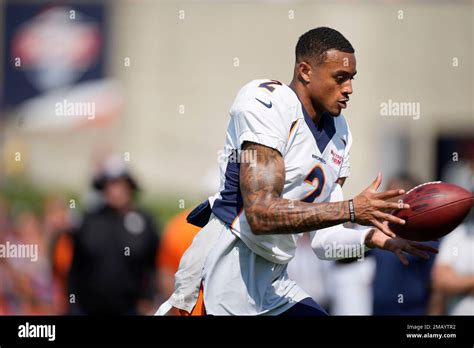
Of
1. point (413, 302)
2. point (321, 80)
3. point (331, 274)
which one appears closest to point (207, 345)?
point (321, 80)

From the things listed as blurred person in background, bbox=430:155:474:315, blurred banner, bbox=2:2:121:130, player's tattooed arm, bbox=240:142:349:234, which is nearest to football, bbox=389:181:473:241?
player's tattooed arm, bbox=240:142:349:234

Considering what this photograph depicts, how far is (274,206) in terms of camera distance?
4691mm

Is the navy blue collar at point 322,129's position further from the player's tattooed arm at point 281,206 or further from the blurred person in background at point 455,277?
the blurred person in background at point 455,277

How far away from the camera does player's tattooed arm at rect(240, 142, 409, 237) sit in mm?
4555

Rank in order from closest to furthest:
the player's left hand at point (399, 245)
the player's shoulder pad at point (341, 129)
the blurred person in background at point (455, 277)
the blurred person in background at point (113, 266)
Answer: the player's left hand at point (399, 245) < the player's shoulder pad at point (341, 129) < the blurred person in background at point (455, 277) < the blurred person in background at point (113, 266)

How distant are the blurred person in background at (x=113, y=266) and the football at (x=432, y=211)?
3912 millimetres

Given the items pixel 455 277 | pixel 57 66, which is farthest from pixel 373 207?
pixel 57 66

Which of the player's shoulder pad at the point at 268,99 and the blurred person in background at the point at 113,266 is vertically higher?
the player's shoulder pad at the point at 268,99

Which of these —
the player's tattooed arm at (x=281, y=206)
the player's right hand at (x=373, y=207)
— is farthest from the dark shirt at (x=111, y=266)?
the player's right hand at (x=373, y=207)

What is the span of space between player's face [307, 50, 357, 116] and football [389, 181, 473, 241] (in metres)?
0.66

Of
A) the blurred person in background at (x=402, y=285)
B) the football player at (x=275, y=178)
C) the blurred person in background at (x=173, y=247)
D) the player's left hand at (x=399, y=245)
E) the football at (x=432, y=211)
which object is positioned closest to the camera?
the football player at (x=275, y=178)

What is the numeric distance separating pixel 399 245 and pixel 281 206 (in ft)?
3.14

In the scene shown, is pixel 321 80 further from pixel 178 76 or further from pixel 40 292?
pixel 178 76

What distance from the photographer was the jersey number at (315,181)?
5.15 metres
